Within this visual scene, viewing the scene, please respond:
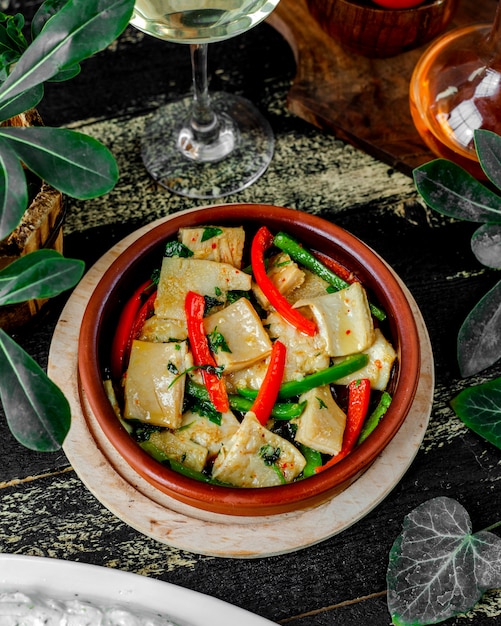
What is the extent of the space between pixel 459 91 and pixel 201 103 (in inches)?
27.2

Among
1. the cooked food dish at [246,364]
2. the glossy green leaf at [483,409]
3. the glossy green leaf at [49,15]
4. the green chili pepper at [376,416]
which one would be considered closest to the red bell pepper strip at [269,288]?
the cooked food dish at [246,364]

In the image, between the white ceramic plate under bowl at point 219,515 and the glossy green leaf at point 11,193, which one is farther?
the white ceramic plate under bowl at point 219,515

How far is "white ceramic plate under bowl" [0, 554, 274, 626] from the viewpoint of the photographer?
63.3 inches

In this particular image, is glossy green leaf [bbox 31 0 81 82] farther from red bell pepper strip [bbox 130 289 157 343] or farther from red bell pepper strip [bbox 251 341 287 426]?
red bell pepper strip [bbox 251 341 287 426]

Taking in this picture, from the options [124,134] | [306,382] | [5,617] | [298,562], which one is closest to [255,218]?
[306,382]

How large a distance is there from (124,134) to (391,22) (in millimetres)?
801

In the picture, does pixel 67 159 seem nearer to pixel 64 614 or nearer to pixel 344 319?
pixel 344 319

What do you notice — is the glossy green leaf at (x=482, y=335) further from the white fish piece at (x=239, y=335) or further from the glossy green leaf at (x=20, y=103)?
the glossy green leaf at (x=20, y=103)

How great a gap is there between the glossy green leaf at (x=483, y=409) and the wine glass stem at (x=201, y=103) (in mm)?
1005

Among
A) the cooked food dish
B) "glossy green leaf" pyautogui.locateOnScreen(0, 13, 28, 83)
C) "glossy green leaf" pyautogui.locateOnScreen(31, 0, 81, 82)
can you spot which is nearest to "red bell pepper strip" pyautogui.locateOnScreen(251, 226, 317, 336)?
the cooked food dish

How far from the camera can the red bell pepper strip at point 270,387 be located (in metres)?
1.63

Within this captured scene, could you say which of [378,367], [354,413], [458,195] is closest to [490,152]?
[458,195]

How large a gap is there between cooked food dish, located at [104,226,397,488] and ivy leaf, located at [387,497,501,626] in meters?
0.27

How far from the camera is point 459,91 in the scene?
2.04 metres
